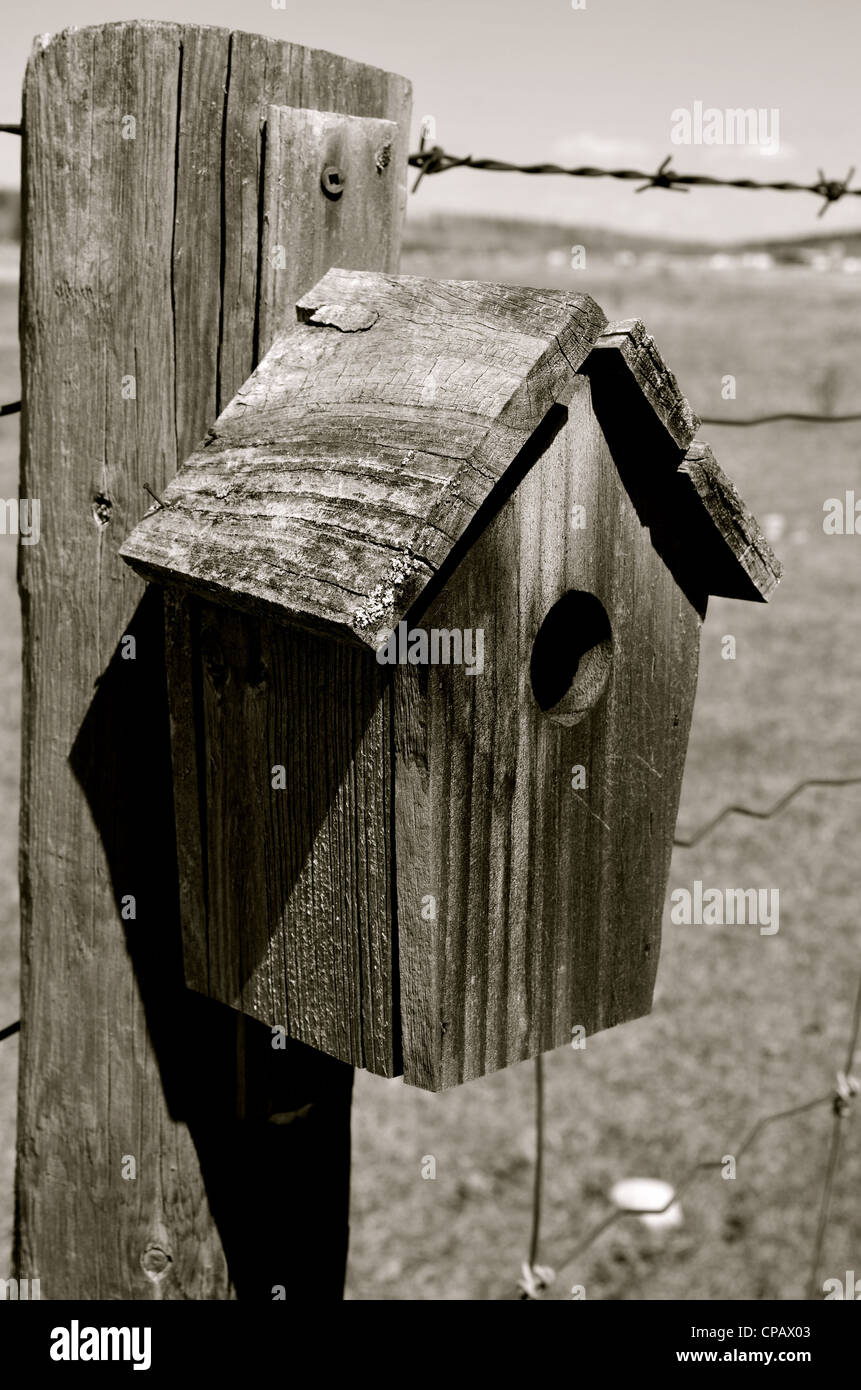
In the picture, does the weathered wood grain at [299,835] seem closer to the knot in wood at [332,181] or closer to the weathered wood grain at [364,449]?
the weathered wood grain at [364,449]

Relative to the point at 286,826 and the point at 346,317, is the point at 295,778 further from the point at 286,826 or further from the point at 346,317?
the point at 346,317

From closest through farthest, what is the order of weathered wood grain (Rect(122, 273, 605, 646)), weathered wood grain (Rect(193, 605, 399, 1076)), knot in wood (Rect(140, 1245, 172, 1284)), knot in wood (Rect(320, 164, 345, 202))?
weathered wood grain (Rect(122, 273, 605, 646))
weathered wood grain (Rect(193, 605, 399, 1076))
knot in wood (Rect(320, 164, 345, 202))
knot in wood (Rect(140, 1245, 172, 1284))

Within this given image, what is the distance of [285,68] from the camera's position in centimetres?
143

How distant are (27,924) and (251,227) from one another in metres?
0.83

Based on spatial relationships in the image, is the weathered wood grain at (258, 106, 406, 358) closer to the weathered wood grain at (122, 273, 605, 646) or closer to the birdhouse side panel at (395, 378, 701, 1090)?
the weathered wood grain at (122, 273, 605, 646)

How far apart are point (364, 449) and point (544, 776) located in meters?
0.43

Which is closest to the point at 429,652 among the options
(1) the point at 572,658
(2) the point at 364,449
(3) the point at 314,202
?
(2) the point at 364,449

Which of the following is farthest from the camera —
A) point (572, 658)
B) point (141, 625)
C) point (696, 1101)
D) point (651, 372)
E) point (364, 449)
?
point (696, 1101)

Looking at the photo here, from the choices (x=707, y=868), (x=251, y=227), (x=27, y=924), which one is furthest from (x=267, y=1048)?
(x=707, y=868)

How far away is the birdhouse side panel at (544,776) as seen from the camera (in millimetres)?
1363

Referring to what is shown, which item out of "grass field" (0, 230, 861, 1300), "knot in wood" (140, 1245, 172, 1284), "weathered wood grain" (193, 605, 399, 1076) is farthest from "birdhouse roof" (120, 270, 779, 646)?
"grass field" (0, 230, 861, 1300)

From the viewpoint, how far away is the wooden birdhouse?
128 centimetres

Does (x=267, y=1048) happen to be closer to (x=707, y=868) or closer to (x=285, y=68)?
(x=285, y=68)

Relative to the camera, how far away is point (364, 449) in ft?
4.25
